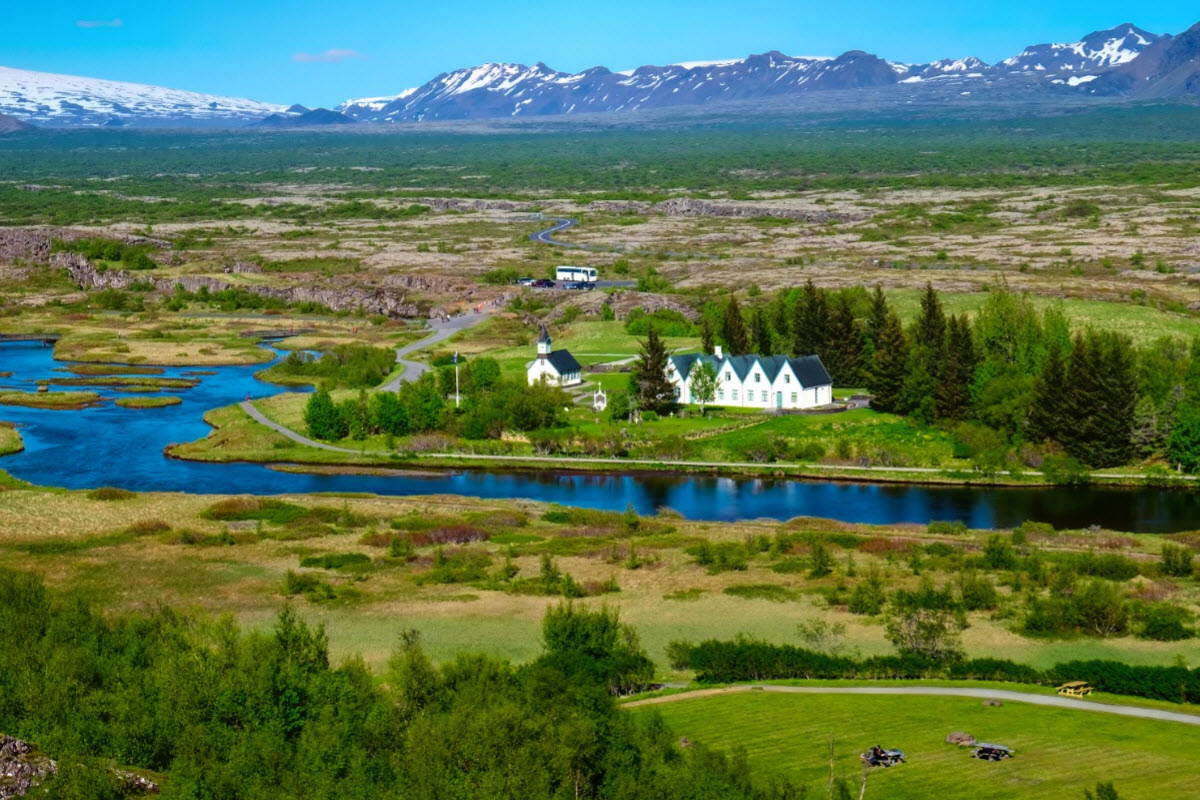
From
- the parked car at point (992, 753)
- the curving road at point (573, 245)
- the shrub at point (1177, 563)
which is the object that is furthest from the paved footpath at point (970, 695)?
the curving road at point (573, 245)

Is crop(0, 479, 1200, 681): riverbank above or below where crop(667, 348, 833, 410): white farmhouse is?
below

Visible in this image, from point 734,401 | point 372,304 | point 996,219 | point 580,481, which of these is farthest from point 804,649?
point 996,219

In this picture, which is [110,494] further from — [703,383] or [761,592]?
[703,383]

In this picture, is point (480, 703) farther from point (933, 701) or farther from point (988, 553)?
point (988, 553)

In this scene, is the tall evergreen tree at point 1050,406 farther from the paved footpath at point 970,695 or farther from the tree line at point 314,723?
the tree line at point 314,723

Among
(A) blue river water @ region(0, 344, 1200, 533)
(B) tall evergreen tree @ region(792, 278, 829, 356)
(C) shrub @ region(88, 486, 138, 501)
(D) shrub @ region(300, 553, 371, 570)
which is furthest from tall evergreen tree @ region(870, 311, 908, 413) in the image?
(C) shrub @ region(88, 486, 138, 501)

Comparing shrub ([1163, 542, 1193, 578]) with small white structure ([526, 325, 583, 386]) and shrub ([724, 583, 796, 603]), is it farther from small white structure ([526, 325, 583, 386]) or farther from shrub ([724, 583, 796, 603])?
small white structure ([526, 325, 583, 386])
